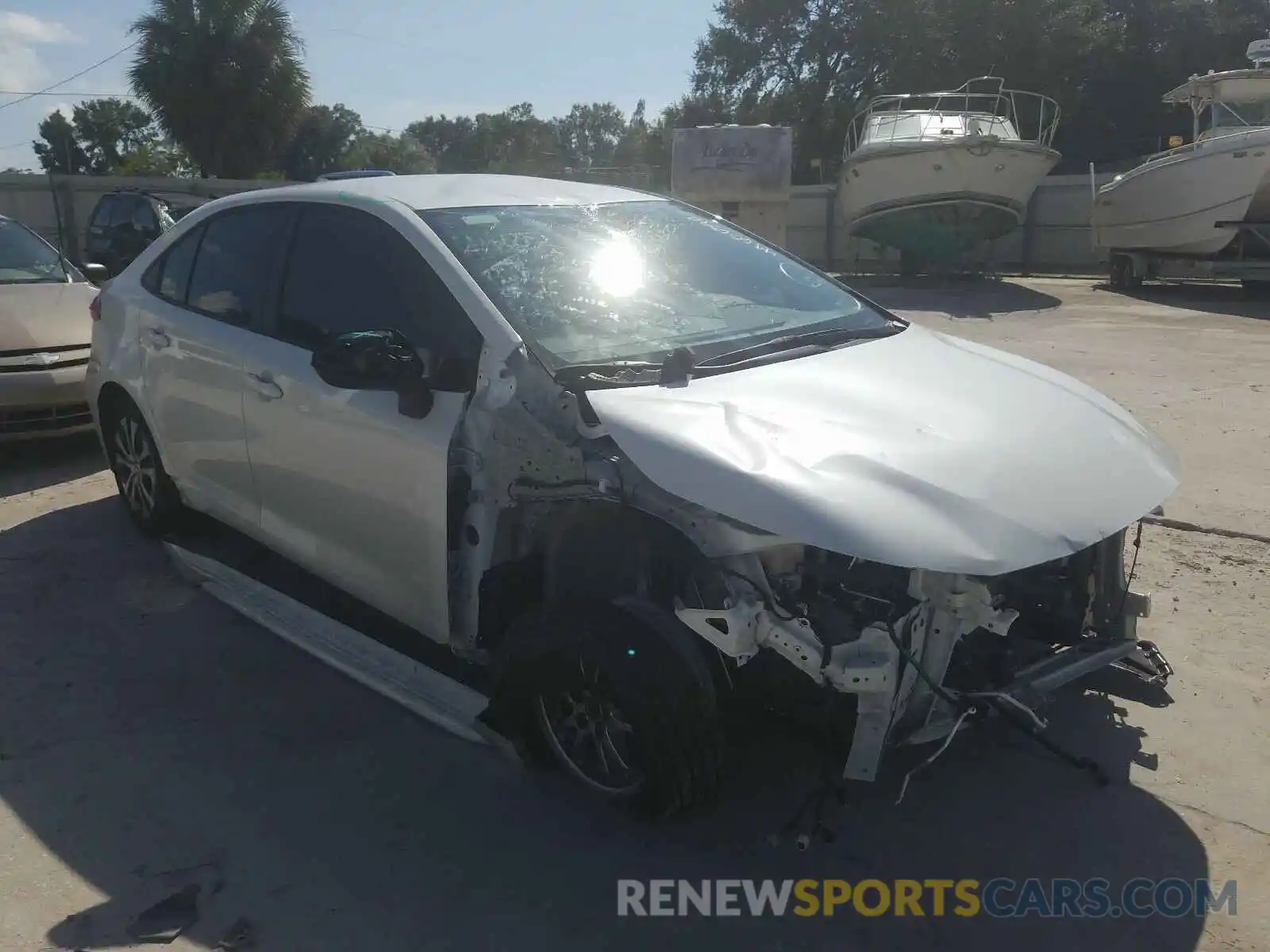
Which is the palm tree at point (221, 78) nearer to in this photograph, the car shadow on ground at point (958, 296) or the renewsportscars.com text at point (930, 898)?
the car shadow on ground at point (958, 296)

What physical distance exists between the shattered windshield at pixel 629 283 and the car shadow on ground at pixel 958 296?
915cm

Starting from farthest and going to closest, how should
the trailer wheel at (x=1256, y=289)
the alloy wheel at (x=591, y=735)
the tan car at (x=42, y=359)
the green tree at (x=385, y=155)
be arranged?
the green tree at (x=385, y=155) → the trailer wheel at (x=1256, y=289) → the tan car at (x=42, y=359) → the alloy wheel at (x=591, y=735)

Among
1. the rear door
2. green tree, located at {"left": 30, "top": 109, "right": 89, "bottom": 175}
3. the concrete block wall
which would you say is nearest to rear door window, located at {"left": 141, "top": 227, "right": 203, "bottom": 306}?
the rear door

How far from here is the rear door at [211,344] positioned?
4.21 meters

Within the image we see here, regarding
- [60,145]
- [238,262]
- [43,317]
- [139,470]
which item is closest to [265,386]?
[238,262]

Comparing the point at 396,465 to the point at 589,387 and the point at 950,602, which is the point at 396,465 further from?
the point at 950,602

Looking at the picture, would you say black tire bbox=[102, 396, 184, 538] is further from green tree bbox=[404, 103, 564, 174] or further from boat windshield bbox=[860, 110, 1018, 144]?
green tree bbox=[404, 103, 564, 174]

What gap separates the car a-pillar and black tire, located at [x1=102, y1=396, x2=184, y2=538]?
8.21 ft

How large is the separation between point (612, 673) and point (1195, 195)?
52.5 ft

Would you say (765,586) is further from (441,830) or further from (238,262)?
(238,262)

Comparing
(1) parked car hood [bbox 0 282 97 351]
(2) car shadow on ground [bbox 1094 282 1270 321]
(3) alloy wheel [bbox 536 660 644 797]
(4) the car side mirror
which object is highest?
(4) the car side mirror

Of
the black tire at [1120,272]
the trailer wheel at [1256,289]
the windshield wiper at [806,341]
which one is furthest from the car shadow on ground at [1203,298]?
the windshield wiper at [806,341]

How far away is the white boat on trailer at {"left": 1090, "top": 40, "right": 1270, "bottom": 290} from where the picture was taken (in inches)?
596

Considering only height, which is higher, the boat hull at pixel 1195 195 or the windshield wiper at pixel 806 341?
the boat hull at pixel 1195 195
